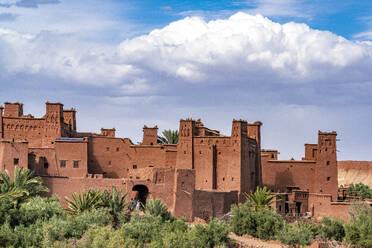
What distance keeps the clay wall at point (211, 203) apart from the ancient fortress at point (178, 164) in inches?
2.7

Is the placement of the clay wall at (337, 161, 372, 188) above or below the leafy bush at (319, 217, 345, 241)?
above

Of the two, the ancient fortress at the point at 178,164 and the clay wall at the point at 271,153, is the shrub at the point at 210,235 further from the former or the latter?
the clay wall at the point at 271,153

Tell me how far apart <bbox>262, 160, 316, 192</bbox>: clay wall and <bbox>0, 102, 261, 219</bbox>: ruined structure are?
248 centimetres

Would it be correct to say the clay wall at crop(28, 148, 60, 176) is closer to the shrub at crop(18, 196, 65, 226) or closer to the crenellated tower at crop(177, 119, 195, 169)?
the shrub at crop(18, 196, 65, 226)

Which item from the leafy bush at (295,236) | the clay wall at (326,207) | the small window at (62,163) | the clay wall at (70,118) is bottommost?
the leafy bush at (295,236)

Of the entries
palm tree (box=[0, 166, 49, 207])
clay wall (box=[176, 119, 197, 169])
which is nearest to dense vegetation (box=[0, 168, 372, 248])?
palm tree (box=[0, 166, 49, 207])

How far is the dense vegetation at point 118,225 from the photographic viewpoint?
3959 cm

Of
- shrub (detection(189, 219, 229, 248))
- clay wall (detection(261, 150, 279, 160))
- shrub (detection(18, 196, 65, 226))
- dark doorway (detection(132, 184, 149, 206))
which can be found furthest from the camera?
clay wall (detection(261, 150, 279, 160))

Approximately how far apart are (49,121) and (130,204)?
10480 millimetres

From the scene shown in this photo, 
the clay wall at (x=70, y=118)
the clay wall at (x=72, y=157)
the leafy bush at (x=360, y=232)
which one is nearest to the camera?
the leafy bush at (x=360, y=232)

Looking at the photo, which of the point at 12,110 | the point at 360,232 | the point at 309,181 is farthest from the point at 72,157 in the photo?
the point at 360,232

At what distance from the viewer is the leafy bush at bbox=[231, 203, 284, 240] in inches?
1827

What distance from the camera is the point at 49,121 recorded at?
55125 mm

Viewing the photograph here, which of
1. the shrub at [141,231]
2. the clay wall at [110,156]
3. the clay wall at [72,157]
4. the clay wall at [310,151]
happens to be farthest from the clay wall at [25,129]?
the clay wall at [310,151]
